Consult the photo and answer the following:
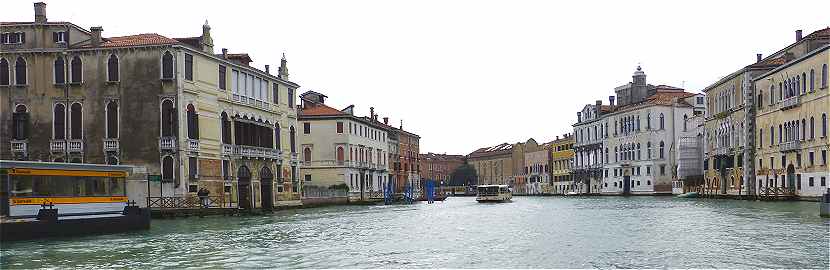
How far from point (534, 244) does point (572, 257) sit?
358 cm

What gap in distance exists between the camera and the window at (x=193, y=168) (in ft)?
133

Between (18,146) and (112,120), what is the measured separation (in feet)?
14.0

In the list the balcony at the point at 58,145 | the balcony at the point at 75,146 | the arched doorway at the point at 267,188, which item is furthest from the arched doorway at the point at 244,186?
the balcony at the point at 58,145

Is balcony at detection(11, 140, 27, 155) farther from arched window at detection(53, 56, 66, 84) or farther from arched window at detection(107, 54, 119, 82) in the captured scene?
arched window at detection(107, 54, 119, 82)

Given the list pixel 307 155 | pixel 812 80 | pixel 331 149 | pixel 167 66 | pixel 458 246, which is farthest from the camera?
pixel 307 155

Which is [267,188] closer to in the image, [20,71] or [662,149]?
[20,71]

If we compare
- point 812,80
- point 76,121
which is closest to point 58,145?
point 76,121

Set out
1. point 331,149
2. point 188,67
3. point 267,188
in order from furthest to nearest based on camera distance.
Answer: point 331,149 < point 267,188 < point 188,67

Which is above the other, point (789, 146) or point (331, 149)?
point (331, 149)

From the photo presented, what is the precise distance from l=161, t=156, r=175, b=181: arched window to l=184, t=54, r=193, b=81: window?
3.72 metres

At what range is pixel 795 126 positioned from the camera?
5094 cm

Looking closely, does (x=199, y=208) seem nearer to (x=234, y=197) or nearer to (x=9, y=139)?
(x=234, y=197)

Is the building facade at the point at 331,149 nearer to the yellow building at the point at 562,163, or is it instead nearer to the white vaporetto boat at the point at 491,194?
the white vaporetto boat at the point at 491,194

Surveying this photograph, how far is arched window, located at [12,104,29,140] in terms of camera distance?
134ft
